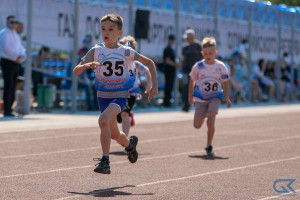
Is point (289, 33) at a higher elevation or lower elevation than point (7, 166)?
higher

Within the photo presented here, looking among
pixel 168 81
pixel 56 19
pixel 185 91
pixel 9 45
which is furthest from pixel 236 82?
pixel 9 45

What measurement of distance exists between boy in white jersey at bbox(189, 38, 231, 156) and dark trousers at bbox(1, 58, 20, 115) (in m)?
7.01

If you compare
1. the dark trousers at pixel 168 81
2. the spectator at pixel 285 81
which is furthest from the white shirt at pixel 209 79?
the spectator at pixel 285 81

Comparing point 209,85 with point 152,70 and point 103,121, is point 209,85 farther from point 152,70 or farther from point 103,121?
point 103,121

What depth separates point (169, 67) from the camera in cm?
2455

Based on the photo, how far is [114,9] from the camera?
2425 centimetres

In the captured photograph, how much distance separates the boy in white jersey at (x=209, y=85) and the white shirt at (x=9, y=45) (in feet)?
22.4

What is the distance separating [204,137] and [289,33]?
71.2ft

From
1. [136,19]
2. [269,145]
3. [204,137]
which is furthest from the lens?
[136,19]

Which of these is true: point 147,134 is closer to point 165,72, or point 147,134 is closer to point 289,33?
point 165,72

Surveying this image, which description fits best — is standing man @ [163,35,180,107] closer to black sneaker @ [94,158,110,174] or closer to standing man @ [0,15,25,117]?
standing man @ [0,15,25,117]

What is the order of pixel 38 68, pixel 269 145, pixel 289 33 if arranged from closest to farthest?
1. pixel 269 145
2. pixel 38 68
3. pixel 289 33

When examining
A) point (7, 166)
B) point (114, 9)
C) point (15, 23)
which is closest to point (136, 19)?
point (114, 9)

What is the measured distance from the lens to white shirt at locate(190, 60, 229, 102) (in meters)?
12.3
